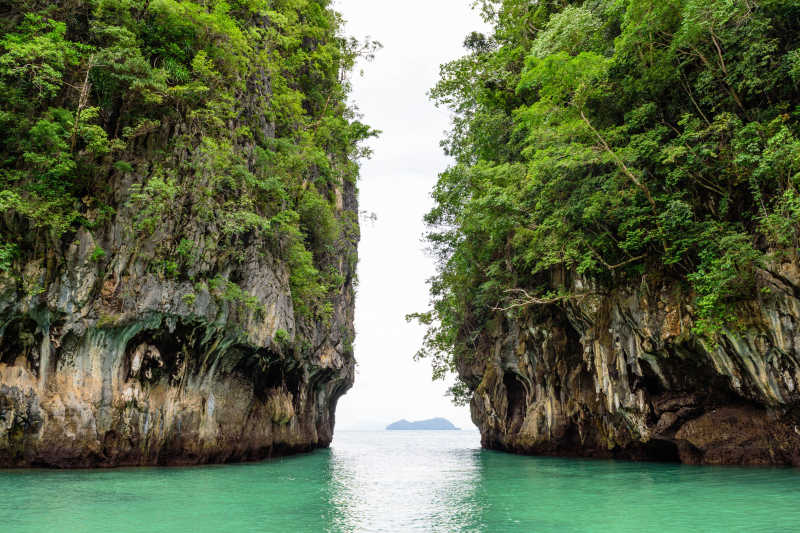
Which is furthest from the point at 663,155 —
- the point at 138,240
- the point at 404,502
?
the point at 138,240

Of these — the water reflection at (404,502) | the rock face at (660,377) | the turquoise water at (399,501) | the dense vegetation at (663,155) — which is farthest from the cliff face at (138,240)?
the rock face at (660,377)

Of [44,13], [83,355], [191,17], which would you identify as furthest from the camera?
[191,17]

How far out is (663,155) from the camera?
11.7m

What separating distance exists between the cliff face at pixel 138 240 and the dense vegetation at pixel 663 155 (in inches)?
339

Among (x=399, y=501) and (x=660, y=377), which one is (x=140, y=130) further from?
(x=660, y=377)

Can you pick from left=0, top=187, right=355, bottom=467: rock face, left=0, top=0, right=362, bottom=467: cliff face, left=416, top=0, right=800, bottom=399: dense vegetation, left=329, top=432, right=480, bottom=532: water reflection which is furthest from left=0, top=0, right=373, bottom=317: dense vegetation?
left=416, top=0, right=800, bottom=399: dense vegetation

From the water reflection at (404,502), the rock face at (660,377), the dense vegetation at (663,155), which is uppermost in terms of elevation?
the dense vegetation at (663,155)

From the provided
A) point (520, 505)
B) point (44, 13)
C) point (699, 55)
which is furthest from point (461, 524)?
point (44, 13)

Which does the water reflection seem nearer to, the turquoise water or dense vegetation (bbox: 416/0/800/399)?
the turquoise water

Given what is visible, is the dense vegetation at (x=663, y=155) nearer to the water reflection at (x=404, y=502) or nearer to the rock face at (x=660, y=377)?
the rock face at (x=660, y=377)

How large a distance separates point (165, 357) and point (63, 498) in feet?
18.3

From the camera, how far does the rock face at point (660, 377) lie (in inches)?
425

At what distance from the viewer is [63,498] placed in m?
8.24

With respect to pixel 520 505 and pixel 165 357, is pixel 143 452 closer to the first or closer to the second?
pixel 165 357
